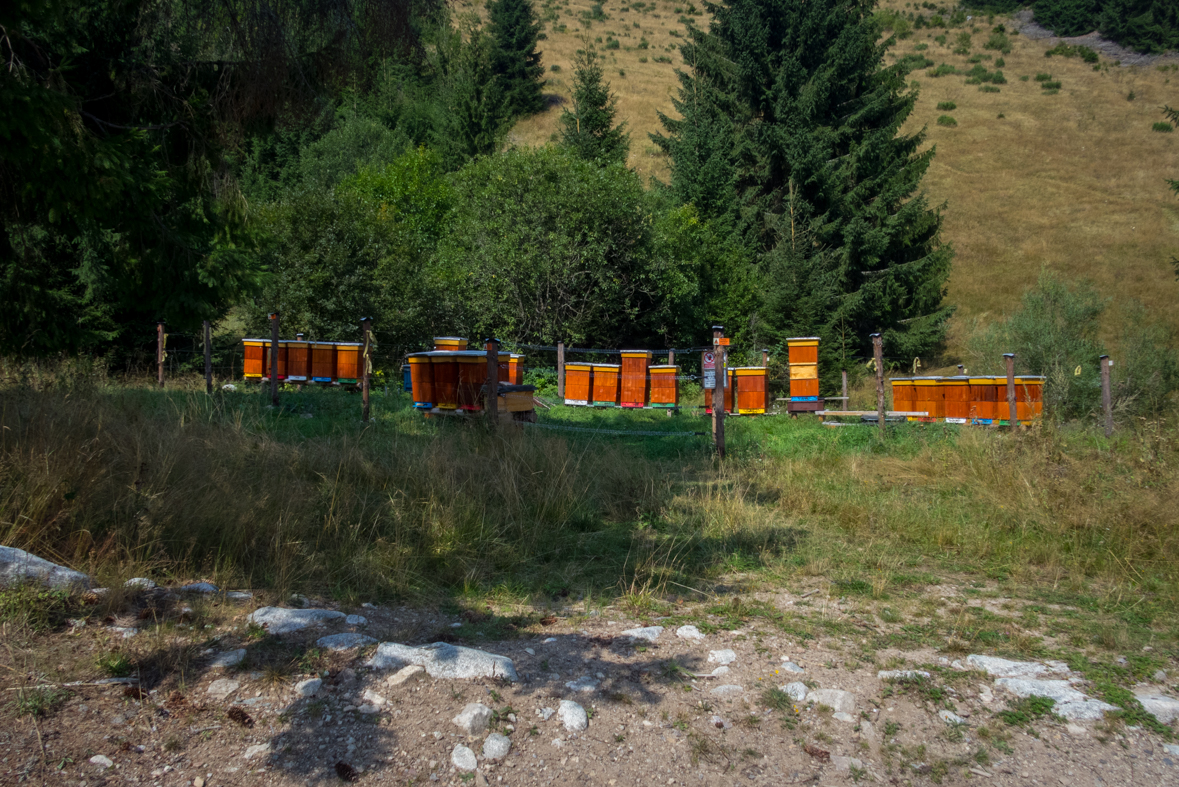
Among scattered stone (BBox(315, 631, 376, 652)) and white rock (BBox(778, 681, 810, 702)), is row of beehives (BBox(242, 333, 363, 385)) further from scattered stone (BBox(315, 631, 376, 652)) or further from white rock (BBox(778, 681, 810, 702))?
Answer: white rock (BBox(778, 681, 810, 702))

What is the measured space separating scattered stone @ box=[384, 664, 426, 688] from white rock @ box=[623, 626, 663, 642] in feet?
4.13

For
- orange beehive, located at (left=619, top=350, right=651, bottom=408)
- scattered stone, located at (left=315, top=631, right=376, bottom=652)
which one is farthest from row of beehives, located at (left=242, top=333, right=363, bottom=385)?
scattered stone, located at (left=315, top=631, right=376, bottom=652)

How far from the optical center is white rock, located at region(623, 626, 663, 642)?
4160mm

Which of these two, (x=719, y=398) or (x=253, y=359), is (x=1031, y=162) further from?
(x=253, y=359)

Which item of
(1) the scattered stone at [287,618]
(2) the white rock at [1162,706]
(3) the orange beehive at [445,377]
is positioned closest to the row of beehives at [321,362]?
(3) the orange beehive at [445,377]

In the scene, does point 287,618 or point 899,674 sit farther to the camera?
point 287,618

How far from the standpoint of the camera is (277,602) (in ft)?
13.9

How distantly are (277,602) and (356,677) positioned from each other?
3.63 ft

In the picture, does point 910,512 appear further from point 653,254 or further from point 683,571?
point 653,254

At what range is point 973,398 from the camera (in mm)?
15000

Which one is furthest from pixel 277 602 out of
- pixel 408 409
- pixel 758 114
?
pixel 758 114

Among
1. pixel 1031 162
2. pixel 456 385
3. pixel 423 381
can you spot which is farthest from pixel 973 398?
pixel 1031 162

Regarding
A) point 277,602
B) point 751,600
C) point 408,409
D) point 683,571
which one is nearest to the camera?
point 277,602

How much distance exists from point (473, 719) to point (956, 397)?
14535mm
